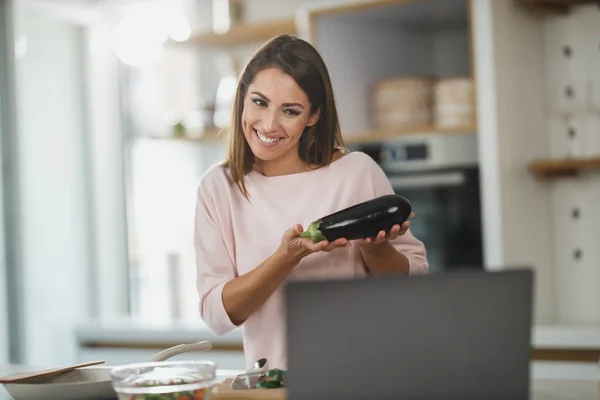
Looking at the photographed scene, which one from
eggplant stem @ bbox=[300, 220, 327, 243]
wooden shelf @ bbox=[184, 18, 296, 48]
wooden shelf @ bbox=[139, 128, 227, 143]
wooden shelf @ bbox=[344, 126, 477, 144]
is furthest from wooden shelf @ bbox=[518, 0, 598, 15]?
eggplant stem @ bbox=[300, 220, 327, 243]

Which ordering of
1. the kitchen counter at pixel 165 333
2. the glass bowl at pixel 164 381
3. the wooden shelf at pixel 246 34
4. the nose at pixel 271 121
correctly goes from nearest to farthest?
the glass bowl at pixel 164 381 → the nose at pixel 271 121 → the kitchen counter at pixel 165 333 → the wooden shelf at pixel 246 34

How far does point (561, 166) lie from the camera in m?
3.21

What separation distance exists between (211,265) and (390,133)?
164 cm

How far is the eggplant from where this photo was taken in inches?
65.4

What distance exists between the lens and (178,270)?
420 cm

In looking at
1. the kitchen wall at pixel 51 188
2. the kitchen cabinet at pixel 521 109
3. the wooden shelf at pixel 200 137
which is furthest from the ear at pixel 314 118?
the kitchen wall at pixel 51 188

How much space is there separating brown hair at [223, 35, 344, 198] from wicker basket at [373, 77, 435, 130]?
1433 mm

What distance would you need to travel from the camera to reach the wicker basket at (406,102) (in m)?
3.38

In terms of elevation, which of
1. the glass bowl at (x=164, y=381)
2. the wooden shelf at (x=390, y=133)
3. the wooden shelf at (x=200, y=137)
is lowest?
the glass bowl at (x=164, y=381)

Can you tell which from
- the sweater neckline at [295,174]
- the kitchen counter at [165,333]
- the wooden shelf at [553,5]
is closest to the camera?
the sweater neckline at [295,174]

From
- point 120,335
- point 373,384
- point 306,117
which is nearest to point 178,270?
point 120,335

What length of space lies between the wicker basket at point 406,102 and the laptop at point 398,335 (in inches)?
90.9

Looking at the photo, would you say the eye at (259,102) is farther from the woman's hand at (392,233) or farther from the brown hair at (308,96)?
the woman's hand at (392,233)

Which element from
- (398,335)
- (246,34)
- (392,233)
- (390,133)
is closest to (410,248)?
(392,233)
